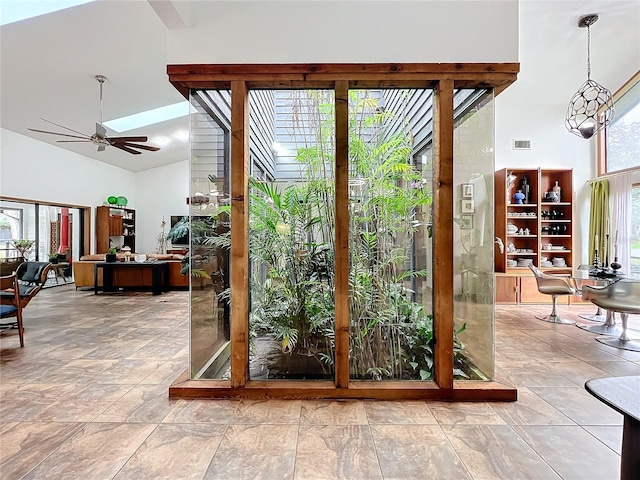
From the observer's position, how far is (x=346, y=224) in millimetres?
2631

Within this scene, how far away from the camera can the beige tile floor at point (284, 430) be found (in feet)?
6.04

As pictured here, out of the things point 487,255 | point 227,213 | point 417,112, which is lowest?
point 487,255

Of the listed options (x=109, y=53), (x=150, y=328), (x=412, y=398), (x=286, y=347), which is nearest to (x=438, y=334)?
(x=412, y=398)

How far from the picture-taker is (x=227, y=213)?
9.82 ft

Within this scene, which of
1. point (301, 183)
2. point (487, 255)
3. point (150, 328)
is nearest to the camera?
point (487, 255)

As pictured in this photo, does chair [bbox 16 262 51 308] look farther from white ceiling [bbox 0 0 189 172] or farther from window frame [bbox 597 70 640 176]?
window frame [bbox 597 70 640 176]

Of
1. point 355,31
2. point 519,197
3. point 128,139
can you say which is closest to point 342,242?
point 355,31

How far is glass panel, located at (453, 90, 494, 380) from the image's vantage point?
2.80 metres

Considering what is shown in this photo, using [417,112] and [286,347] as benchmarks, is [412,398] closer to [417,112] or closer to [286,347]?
[286,347]

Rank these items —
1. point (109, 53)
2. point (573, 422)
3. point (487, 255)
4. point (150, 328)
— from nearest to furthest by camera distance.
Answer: point (573, 422)
point (487, 255)
point (150, 328)
point (109, 53)

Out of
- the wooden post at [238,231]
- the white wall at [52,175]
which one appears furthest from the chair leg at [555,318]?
the white wall at [52,175]

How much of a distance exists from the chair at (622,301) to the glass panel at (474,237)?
7.51 ft

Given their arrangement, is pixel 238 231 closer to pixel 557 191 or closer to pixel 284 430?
pixel 284 430

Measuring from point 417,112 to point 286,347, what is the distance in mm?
2323
